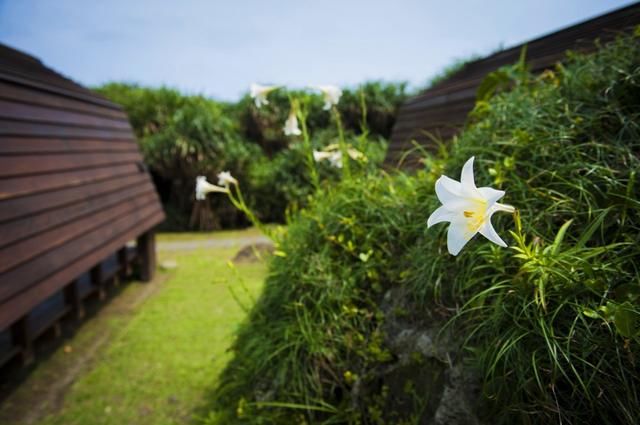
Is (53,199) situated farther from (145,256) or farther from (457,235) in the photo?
(457,235)

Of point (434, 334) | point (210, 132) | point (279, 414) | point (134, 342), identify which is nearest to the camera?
point (434, 334)

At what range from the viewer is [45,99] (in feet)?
13.3

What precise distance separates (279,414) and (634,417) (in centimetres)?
129

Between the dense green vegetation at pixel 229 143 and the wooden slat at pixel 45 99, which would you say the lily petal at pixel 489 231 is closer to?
the wooden slat at pixel 45 99

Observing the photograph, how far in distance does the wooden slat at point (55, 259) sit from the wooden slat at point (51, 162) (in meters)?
0.68

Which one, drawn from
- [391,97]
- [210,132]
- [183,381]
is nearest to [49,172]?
[183,381]

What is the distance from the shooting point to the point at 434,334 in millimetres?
1536

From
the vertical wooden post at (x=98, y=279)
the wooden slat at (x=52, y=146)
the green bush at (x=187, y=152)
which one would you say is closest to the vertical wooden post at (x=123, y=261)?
the vertical wooden post at (x=98, y=279)

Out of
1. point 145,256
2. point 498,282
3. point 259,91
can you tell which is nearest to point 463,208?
point 498,282

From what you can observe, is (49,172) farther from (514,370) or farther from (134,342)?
(514,370)

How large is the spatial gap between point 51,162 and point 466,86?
4234 mm

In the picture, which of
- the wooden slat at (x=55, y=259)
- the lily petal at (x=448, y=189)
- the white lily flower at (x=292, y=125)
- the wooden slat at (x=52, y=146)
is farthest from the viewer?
the wooden slat at (x=52, y=146)

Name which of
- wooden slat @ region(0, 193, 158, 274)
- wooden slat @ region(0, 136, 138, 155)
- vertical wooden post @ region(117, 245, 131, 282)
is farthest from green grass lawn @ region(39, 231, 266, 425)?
wooden slat @ region(0, 136, 138, 155)

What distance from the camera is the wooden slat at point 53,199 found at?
293 cm
